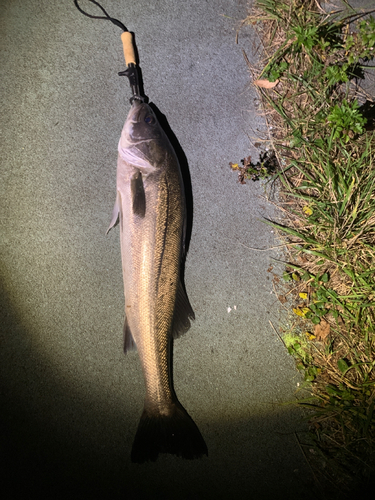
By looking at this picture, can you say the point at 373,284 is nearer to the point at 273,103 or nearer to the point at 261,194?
the point at 261,194

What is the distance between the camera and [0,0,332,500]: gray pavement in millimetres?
2727

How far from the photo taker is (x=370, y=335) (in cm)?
280

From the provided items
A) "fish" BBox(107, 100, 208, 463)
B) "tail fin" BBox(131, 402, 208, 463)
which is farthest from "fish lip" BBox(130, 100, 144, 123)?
"tail fin" BBox(131, 402, 208, 463)

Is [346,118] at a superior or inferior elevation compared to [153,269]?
superior

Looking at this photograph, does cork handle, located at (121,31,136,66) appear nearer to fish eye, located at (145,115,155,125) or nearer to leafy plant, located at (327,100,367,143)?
fish eye, located at (145,115,155,125)

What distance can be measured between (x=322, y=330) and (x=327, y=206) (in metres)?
1.24

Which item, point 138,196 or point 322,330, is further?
point 322,330

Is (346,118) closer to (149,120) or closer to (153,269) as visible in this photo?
(149,120)

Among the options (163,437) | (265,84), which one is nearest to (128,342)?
(163,437)

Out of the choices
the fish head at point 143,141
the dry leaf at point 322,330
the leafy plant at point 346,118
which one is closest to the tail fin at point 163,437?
the dry leaf at point 322,330

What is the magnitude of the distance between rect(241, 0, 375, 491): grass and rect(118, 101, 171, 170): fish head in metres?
1.01

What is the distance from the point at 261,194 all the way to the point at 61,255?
215cm

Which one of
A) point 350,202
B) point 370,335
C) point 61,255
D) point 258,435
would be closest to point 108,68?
point 61,255

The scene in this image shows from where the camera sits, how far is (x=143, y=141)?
2490mm
